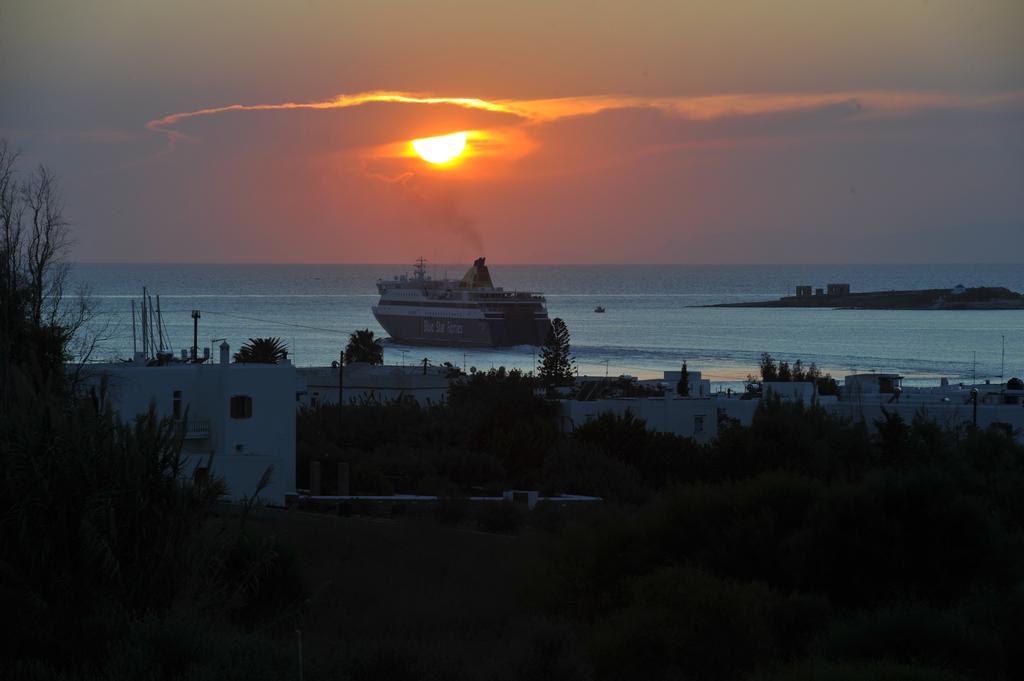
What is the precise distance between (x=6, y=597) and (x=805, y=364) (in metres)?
63.4

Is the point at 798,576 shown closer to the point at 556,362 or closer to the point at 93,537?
the point at 93,537

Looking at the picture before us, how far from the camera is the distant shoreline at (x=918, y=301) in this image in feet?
443

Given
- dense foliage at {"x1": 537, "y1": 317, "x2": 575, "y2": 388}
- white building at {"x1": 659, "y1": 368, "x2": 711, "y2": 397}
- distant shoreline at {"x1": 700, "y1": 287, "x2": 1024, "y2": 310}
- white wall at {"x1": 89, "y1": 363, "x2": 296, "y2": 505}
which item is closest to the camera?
white wall at {"x1": 89, "y1": 363, "x2": 296, "y2": 505}

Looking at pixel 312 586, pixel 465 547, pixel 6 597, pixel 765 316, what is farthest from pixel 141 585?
pixel 765 316

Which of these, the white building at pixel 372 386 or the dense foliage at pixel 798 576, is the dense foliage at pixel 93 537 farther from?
the white building at pixel 372 386

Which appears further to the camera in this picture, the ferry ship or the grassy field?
the ferry ship

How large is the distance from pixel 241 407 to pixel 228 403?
0.75 feet

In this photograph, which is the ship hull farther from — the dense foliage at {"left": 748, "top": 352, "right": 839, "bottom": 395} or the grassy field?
the grassy field

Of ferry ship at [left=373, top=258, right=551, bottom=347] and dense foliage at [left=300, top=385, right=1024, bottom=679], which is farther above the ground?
ferry ship at [left=373, top=258, right=551, bottom=347]

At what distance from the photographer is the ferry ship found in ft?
313

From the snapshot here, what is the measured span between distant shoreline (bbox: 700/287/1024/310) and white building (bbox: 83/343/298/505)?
12085cm

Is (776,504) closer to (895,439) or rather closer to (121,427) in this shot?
(121,427)

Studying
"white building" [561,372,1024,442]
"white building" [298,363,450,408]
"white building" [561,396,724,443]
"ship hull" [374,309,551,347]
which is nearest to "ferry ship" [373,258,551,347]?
"ship hull" [374,309,551,347]

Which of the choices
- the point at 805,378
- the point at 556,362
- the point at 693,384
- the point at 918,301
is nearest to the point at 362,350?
the point at 556,362
